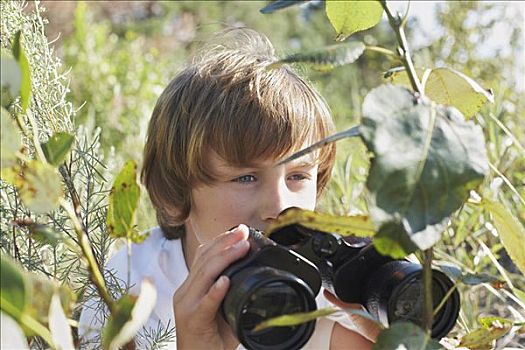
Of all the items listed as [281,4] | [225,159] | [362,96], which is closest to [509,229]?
[281,4]

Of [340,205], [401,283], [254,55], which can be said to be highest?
[254,55]

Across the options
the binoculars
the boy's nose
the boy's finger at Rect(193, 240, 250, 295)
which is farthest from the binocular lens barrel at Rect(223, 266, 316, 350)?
the boy's nose

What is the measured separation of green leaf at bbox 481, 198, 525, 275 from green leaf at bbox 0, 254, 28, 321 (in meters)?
0.39

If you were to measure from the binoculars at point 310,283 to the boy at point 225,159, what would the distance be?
0.50 ft

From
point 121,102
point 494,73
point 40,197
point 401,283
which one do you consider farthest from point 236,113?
point 121,102

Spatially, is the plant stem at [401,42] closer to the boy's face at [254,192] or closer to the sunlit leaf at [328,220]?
the sunlit leaf at [328,220]

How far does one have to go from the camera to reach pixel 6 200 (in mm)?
Answer: 1076

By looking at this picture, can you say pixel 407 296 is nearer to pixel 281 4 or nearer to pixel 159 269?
pixel 281 4

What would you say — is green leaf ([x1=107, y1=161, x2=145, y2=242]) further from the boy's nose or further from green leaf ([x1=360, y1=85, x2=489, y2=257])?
the boy's nose

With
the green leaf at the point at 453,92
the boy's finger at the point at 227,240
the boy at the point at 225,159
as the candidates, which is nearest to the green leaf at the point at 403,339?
the green leaf at the point at 453,92

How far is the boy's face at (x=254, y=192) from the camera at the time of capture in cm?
135

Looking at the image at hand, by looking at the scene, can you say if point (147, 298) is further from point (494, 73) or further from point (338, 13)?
point (494, 73)

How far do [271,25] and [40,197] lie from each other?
303 inches

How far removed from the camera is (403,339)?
0.63 meters
